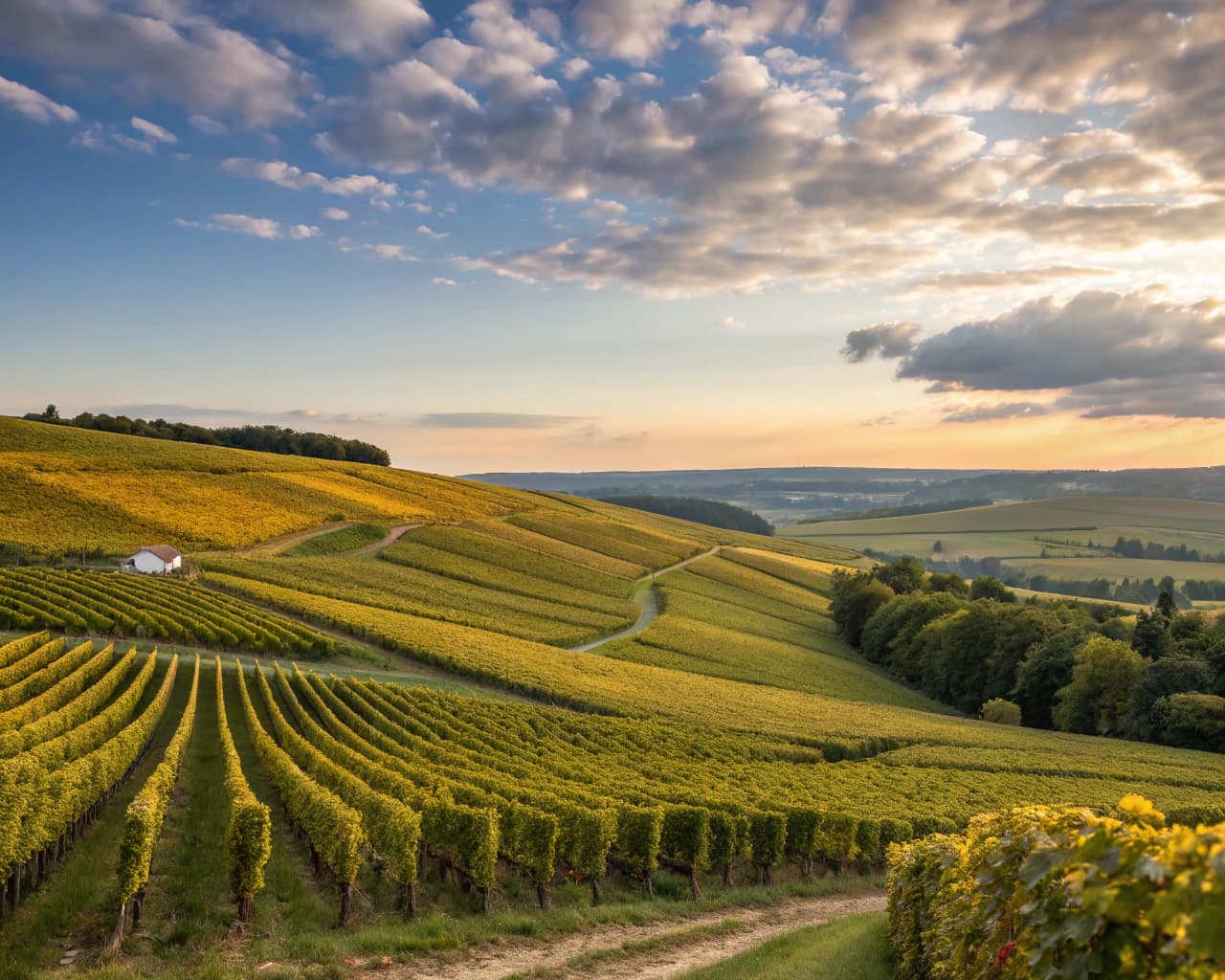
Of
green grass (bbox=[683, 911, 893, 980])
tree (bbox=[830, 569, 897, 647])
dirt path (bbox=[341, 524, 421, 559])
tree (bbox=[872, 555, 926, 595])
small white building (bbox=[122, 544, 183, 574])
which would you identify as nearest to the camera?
green grass (bbox=[683, 911, 893, 980])

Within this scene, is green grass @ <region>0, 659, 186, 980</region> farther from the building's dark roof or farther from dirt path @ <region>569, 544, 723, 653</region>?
the building's dark roof

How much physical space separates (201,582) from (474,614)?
24.6 meters

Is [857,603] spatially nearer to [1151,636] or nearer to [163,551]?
[1151,636]

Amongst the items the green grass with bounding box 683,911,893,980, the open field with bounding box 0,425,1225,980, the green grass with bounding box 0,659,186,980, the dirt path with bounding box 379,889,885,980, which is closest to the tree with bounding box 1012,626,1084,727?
the open field with bounding box 0,425,1225,980

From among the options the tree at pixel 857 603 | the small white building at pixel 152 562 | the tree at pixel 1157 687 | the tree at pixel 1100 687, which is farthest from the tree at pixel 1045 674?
the small white building at pixel 152 562

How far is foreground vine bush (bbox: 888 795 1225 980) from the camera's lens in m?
4.25

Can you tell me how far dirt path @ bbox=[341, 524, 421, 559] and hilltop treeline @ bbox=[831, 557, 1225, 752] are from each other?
205ft

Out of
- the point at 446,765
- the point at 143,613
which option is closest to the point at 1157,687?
the point at 446,765

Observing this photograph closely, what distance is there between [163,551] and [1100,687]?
86.1 meters

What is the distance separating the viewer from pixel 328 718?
3722cm

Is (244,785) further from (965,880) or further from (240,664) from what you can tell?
(240,664)

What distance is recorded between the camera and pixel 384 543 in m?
97.7

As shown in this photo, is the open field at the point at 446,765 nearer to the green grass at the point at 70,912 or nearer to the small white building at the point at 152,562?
the green grass at the point at 70,912

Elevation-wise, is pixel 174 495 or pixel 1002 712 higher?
pixel 174 495
